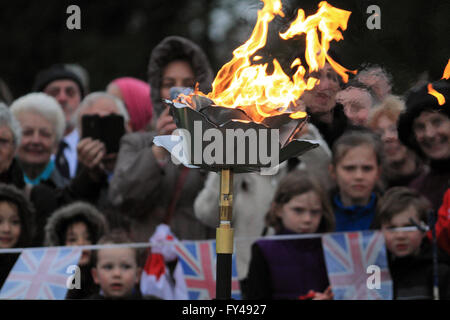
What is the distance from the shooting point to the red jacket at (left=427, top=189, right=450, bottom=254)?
168 inches

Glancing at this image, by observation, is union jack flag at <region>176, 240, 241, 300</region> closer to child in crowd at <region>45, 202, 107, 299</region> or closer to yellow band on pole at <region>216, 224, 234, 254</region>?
child in crowd at <region>45, 202, 107, 299</region>

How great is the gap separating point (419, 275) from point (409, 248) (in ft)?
0.60

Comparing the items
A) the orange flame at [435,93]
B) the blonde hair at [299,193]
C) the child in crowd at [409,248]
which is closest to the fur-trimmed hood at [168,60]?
the blonde hair at [299,193]

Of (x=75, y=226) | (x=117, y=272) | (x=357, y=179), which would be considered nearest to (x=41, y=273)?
(x=75, y=226)

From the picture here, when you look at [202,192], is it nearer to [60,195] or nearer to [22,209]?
[60,195]

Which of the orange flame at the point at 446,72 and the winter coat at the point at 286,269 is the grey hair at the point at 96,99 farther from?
the orange flame at the point at 446,72

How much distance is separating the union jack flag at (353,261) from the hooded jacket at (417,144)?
14.7 inches

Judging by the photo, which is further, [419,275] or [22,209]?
[22,209]

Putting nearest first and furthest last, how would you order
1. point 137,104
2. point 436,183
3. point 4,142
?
point 436,183 → point 4,142 → point 137,104

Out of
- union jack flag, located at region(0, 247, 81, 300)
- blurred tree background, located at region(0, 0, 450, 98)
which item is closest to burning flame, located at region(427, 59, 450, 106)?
union jack flag, located at region(0, 247, 81, 300)

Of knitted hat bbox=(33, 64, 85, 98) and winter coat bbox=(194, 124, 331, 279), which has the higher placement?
knitted hat bbox=(33, 64, 85, 98)

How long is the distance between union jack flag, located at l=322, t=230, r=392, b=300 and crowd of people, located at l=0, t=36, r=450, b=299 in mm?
54

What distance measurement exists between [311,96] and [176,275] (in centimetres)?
147

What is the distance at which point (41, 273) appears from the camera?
463 centimetres
